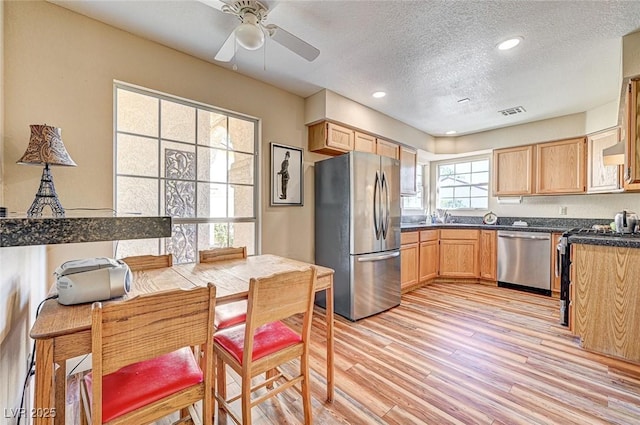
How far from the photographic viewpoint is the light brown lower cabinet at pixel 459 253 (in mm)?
4297

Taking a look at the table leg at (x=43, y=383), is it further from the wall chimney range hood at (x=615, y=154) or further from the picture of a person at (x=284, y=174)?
the wall chimney range hood at (x=615, y=154)

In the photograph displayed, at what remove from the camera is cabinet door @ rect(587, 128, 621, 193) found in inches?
127

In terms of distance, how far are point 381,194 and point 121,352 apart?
106 inches

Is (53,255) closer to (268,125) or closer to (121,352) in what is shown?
(121,352)

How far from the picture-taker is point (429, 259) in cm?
420

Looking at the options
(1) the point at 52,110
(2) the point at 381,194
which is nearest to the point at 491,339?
(2) the point at 381,194

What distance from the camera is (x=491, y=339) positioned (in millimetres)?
2461

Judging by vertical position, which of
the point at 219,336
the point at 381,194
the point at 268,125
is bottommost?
the point at 219,336

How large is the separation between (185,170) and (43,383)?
1.84 metres

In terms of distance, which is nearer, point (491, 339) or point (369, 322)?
point (491, 339)

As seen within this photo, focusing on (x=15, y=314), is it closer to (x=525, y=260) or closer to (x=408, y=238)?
(x=408, y=238)

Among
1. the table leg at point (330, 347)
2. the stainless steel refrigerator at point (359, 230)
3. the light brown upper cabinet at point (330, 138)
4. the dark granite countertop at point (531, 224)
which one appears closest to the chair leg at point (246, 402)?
the table leg at point (330, 347)

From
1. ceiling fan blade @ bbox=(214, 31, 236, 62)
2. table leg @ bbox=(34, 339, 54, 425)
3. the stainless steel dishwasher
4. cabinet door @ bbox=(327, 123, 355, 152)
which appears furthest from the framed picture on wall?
the stainless steel dishwasher

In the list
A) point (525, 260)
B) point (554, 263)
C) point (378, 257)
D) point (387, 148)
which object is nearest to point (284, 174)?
point (378, 257)
